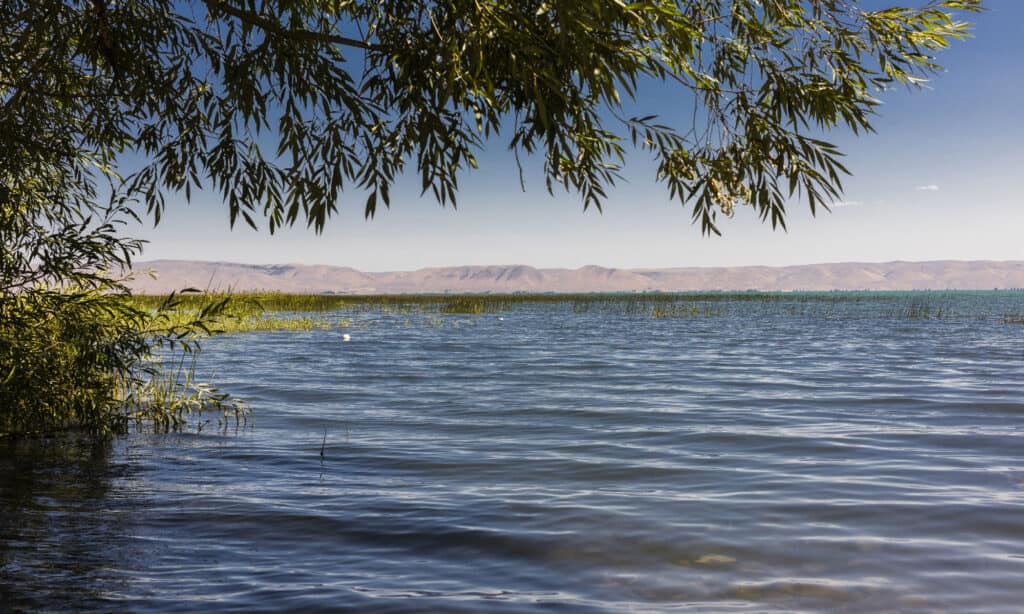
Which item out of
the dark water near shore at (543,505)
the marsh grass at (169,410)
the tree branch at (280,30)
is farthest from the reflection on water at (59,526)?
the tree branch at (280,30)

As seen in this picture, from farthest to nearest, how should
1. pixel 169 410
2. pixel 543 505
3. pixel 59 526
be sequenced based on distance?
pixel 169 410
pixel 543 505
pixel 59 526

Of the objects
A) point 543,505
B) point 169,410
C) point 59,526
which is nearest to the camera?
point 59,526

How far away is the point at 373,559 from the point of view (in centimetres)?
568

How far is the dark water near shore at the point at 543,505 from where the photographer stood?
16.6 ft

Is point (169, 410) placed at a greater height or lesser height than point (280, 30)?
lesser

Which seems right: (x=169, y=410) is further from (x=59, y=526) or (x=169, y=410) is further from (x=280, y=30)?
(x=280, y=30)

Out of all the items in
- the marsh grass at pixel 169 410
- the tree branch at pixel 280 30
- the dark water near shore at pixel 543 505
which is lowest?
the dark water near shore at pixel 543 505

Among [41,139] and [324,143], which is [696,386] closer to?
[324,143]

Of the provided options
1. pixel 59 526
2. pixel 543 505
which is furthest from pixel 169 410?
pixel 543 505

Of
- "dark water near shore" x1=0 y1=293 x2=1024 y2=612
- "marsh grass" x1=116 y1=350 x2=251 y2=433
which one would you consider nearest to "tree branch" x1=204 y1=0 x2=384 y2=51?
"dark water near shore" x1=0 y1=293 x2=1024 y2=612

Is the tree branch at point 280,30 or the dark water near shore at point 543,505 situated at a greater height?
the tree branch at point 280,30

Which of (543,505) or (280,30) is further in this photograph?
(543,505)

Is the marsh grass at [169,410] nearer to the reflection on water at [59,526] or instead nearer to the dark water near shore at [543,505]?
the dark water near shore at [543,505]

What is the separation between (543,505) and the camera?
7105mm
